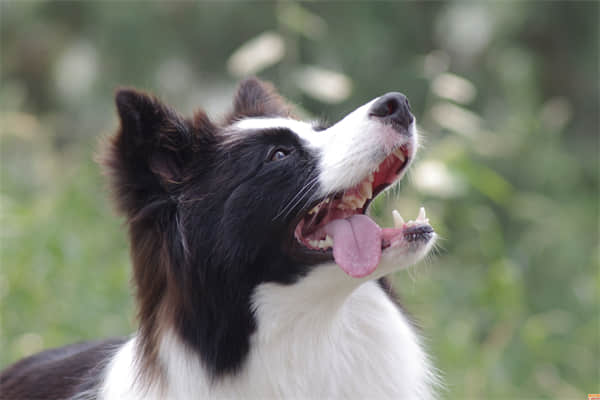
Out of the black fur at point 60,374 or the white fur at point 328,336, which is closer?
the white fur at point 328,336

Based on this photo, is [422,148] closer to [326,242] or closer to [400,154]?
[400,154]

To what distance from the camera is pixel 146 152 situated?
259 cm

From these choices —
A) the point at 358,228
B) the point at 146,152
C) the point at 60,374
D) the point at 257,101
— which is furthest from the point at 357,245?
the point at 60,374

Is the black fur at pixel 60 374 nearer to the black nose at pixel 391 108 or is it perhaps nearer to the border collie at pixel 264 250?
the border collie at pixel 264 250

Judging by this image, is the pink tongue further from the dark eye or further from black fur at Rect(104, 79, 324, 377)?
the dark eye

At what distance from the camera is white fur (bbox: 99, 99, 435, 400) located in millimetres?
2496

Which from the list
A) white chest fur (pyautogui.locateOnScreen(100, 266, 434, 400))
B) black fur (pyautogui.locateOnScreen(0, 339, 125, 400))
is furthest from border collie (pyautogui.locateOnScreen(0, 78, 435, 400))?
black fur (pyautogui.locateOnScreen(0, 339, 125, 400))

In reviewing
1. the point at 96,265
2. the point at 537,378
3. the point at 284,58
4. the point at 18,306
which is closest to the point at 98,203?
the point at 96,265

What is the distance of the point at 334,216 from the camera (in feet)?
8.73

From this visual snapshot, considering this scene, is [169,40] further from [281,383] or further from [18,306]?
[281,383]

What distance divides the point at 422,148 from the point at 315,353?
1.41 meters

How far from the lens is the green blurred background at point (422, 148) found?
194 inches

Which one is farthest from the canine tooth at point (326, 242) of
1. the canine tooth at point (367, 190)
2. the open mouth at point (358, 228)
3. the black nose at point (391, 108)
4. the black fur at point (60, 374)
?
the black fur at point (60, 374)

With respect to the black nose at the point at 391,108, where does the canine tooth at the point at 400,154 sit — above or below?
below
